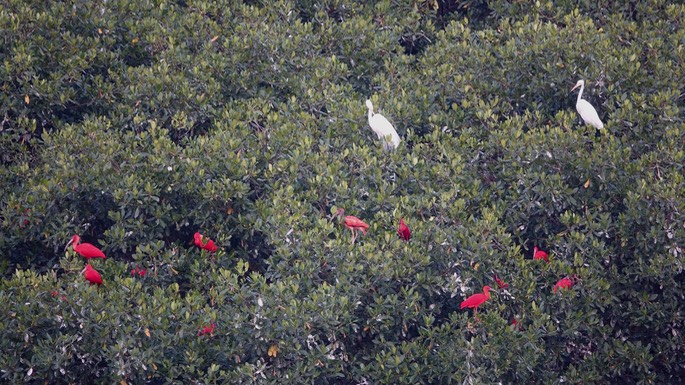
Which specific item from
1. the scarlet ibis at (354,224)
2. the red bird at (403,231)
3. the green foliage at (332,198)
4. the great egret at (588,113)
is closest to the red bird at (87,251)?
the green foliage at (332,198)

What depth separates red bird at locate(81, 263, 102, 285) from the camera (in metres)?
6.16

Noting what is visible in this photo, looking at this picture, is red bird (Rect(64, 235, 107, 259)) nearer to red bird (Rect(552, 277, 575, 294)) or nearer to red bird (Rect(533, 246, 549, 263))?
red bird (Rect(533, 246, 549, 263))

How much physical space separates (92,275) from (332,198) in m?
1.98

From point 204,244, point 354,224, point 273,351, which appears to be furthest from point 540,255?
point 204,244

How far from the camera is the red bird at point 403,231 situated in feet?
21.1

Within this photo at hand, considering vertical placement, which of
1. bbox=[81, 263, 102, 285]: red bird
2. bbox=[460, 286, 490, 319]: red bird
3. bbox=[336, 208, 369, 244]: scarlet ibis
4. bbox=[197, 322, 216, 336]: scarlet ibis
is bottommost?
bbox=[460, 286, 490, 319]: red bird

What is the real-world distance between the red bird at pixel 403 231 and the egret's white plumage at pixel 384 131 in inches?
40.4

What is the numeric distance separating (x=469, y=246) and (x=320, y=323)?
1.37m

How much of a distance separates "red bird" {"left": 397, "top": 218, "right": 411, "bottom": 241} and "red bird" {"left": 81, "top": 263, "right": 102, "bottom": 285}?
2.27 meters

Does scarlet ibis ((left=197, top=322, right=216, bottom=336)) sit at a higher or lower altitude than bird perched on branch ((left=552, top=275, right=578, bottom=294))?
higher

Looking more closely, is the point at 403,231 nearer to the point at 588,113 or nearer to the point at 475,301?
the point at 475,301

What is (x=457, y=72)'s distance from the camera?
27.2 feet

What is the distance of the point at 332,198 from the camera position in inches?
272

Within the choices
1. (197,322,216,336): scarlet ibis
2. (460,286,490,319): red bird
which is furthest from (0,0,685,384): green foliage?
(460,286,490,319): red bird
